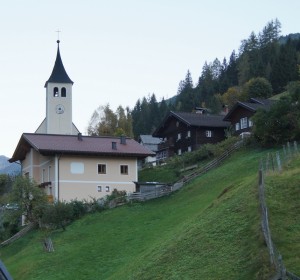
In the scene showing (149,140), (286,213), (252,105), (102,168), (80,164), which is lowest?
(286,213)

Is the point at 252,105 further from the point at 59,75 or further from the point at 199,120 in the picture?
the point at 59,75

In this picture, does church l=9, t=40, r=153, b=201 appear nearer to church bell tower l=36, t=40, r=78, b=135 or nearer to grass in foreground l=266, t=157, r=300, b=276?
church bell tower l=36, t=40, r=78, b=135

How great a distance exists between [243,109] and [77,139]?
19.3 m

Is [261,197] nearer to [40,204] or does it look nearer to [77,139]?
[40,204]

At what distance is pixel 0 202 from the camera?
62.6 m

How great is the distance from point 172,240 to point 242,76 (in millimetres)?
111265

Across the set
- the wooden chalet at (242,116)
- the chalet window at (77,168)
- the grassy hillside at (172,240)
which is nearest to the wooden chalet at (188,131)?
the wooden chalet at (242,116)

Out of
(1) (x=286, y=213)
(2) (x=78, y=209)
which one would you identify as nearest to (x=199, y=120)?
(2) (x=78, y=209)

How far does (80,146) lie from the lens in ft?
189

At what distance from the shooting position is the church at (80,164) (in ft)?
183

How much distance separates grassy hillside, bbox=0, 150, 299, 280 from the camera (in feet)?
74.9

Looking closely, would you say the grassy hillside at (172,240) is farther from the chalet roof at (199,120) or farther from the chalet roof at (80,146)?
the chalet roof at (199,120)

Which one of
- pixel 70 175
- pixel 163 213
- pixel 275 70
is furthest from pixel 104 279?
pixel 275 70

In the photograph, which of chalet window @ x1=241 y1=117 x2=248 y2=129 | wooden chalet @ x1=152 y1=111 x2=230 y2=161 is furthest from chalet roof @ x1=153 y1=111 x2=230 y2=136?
chalet window @ x1=241 y1=117 x2=248 y2=129
